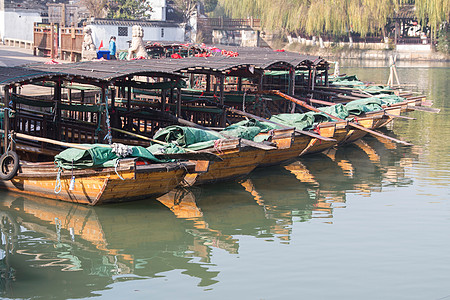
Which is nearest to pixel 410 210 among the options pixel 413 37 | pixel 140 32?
pixel 140 32

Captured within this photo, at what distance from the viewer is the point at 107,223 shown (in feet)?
35.8

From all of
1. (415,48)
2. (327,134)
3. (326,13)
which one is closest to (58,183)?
(327,134)

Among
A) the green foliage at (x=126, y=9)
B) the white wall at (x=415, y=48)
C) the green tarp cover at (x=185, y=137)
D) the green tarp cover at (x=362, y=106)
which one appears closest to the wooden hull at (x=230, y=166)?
the green tarp cover at (x=185, y=137)

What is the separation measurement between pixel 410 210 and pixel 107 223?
5894mm

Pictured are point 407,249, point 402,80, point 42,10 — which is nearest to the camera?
point 407,249

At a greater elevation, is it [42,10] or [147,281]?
[42,10]

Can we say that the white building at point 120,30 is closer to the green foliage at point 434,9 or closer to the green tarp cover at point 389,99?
the green foliage at point 434,9

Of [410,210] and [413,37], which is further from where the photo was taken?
[413,37]

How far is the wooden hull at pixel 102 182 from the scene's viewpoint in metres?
10.8

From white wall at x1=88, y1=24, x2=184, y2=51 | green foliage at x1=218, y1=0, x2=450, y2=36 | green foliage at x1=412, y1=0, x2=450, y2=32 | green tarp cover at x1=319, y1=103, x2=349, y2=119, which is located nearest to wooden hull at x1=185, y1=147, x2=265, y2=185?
green tarp cover at x1=319, y1=103, x2=349, y2=119

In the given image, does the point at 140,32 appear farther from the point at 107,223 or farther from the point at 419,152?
the point at 107,223

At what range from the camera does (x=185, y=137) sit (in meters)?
12.5

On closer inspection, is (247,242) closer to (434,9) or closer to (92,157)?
(92,157)

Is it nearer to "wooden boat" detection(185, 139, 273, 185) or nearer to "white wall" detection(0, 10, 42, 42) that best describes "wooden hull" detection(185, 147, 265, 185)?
"wooden boat" detection(185, 139, 273, 185)
